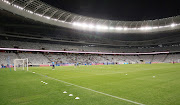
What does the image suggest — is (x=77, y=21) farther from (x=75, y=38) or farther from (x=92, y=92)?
(x=92, y=92)

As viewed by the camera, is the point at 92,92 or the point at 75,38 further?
the point at 75,38

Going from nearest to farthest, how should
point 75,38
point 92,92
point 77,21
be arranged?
point 92,92, point 77,21, point 75,38

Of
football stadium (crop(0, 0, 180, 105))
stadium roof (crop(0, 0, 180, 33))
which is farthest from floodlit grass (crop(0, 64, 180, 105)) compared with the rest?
stadium roof (crop(0, 0, 180, 33))

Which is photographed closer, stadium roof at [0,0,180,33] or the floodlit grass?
the floodlit grass

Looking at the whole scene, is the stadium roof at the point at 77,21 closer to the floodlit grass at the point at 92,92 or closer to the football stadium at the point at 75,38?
the football stadium at the point at 75,38

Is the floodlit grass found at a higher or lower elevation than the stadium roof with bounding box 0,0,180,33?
lower

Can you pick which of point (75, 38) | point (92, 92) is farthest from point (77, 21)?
point (92, 92)

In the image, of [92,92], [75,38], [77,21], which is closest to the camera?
[92,92]

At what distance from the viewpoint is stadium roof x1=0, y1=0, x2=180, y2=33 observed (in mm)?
42188

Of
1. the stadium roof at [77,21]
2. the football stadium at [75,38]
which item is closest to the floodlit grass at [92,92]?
the football stadium at [75,38]

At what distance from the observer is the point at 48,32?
62.5 m

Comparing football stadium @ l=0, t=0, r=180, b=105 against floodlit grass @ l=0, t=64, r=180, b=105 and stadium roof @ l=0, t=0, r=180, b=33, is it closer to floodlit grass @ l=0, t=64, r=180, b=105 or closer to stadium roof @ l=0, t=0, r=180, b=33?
stadium roof @ l=0, t=0, r=180, b=33

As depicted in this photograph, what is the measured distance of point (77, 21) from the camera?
2430 inches

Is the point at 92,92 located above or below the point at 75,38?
below
